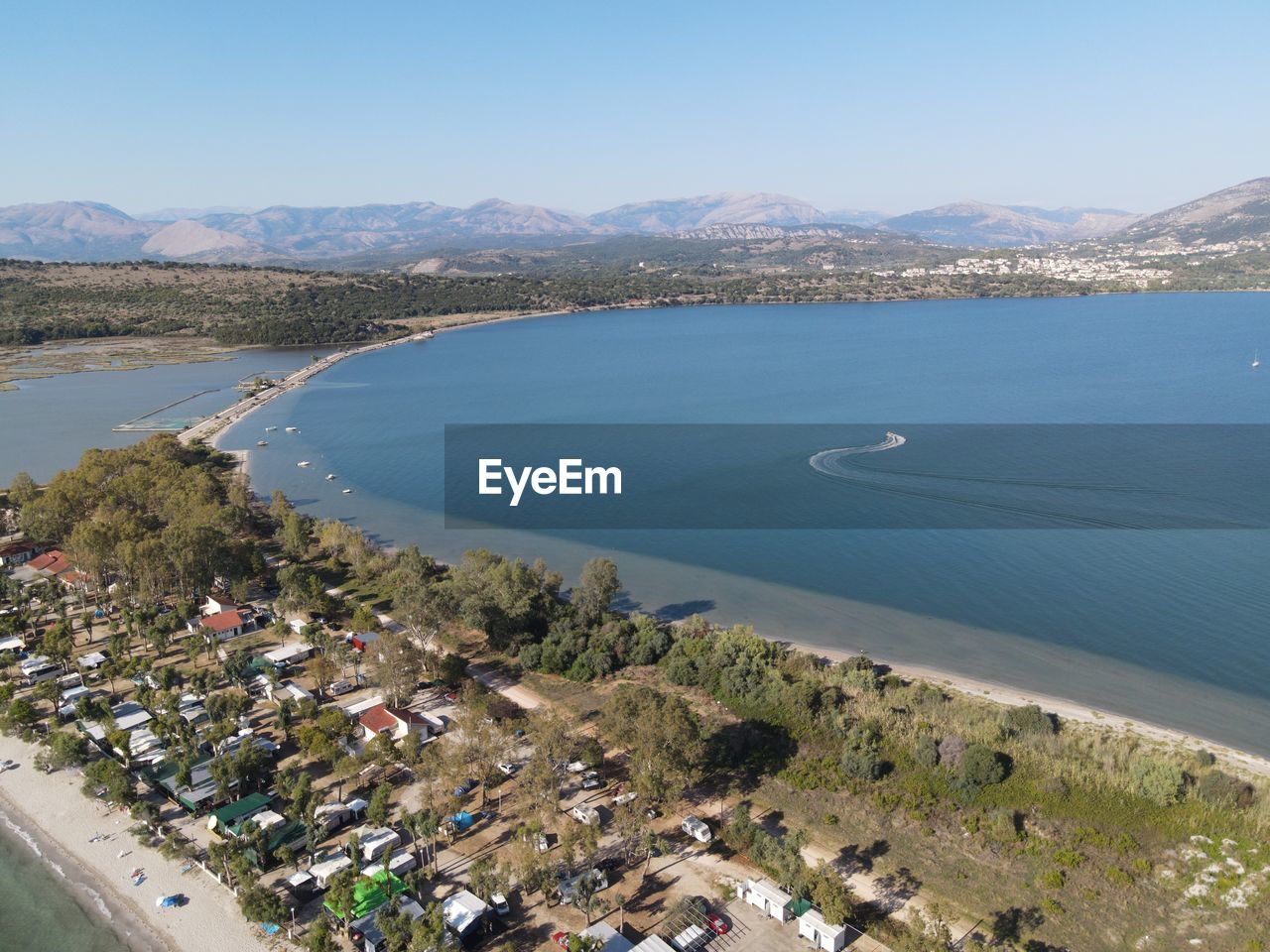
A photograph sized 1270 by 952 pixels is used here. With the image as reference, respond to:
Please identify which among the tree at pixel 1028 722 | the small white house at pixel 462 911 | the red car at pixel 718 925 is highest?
the tree at pixel 1028 722

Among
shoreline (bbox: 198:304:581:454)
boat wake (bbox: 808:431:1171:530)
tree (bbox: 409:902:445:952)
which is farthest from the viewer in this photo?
shoreline (bbox: 198:304:581:454)

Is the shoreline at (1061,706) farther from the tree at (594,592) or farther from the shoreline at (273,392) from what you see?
the shoreline at (273,392)

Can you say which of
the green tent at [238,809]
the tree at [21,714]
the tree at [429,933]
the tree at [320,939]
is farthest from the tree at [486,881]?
the tree at [21,714]

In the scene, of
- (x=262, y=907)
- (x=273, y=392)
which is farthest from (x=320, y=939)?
(x=273, y=392)

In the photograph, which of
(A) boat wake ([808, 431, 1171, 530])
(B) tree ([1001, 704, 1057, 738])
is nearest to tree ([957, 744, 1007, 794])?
(B) tree ([1001, 704, 1057, 738])

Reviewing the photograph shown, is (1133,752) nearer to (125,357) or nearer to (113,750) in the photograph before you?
(113,750)

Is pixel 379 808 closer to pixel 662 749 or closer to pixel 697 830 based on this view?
pixel 662 749

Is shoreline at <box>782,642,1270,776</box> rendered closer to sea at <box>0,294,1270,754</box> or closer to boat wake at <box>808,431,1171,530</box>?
sea at <box>0,294,1270,754</box>
